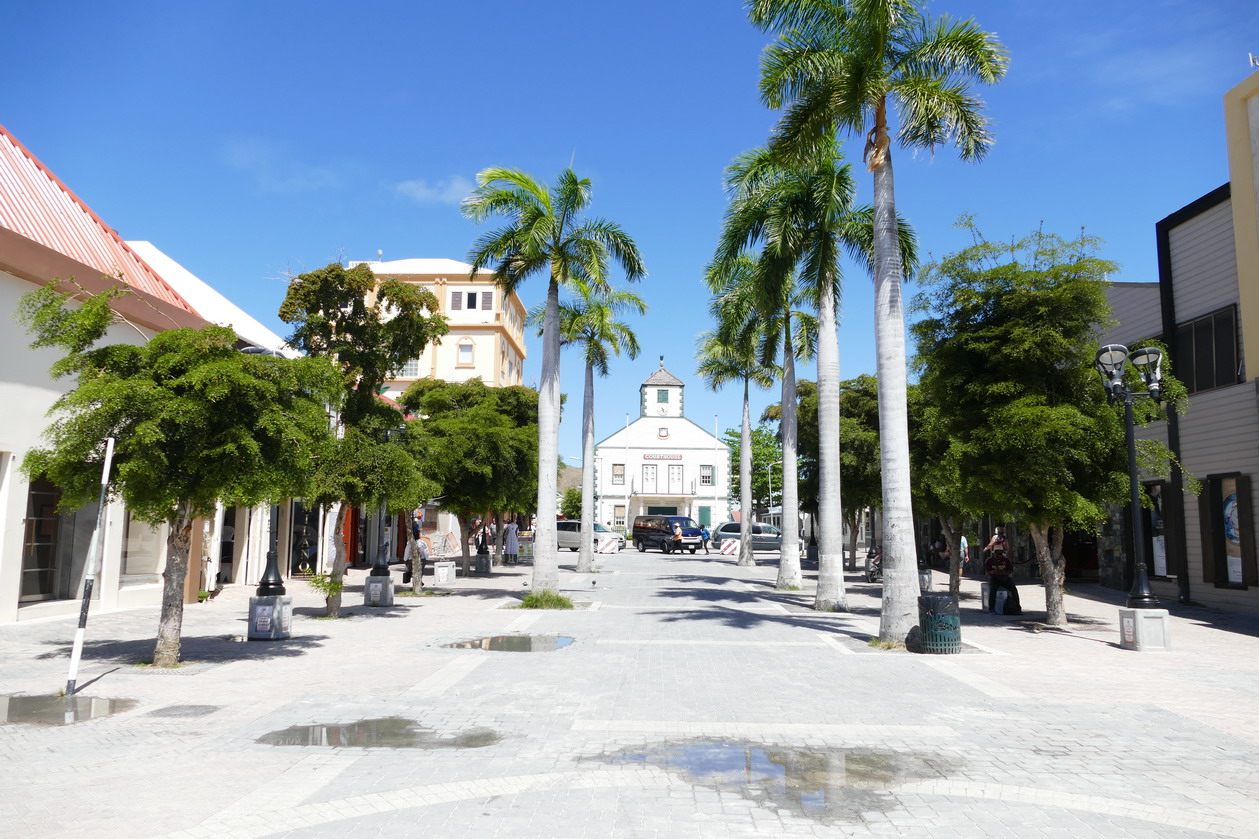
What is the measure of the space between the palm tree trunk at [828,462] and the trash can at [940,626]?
5964 mm

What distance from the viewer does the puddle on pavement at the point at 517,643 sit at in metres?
12.5

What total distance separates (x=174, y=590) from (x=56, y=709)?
8.57 feet

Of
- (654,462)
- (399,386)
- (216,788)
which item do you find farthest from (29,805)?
(654,462)

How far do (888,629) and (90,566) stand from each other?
1047cm

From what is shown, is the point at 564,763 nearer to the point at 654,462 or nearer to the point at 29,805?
the point at 29,805

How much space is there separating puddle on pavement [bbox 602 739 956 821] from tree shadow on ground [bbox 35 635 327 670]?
23.0 feet

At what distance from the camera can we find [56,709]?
8078 millimetres

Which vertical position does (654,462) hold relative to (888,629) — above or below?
above

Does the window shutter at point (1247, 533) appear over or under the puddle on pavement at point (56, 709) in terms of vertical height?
over

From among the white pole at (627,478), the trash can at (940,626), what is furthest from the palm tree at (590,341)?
the white pole at (627,478)

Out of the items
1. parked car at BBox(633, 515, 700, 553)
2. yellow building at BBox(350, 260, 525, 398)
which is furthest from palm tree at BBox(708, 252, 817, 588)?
yellow building at BBox(350, 260, 525, 398)

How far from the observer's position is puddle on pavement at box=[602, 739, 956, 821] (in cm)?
555

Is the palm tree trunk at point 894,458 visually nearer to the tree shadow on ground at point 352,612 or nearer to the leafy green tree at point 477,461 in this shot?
the leafy green tree at point 477,461

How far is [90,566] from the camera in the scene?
880cm
